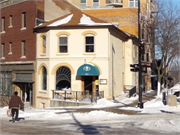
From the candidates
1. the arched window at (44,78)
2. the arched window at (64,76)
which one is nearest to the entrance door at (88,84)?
the arched window at (64,76)

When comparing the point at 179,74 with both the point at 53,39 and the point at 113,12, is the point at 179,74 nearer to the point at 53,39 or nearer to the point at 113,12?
the point at 113,12

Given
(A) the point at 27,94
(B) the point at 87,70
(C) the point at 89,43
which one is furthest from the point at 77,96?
(A) the point at 27,94

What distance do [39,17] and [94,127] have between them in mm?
18189

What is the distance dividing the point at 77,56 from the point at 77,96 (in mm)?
3615

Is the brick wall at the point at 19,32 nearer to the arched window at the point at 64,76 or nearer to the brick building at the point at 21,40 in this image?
the brick building at the point at 21,40

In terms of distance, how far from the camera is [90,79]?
86.0 ft

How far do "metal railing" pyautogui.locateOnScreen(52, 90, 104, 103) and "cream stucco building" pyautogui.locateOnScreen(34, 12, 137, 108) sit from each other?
44cm

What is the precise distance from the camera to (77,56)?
83.8ft

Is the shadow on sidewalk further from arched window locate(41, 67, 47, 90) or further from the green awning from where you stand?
arched window locate(41, 67, 47, 90)

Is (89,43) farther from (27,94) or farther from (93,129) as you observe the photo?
(93,129)

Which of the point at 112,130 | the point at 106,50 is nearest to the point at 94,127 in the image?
the point at 112,130

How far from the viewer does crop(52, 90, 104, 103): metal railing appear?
24.1 meters

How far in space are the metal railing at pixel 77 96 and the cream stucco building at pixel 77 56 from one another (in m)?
0.44

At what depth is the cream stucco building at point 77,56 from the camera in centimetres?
2539
